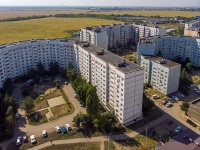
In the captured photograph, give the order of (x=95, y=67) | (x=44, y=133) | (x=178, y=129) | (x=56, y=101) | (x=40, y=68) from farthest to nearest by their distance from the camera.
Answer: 1. (x=40, y=68)
2. (x=56, y=101)
3. (x=95, y=67)
4. (x=178, y=129)
5. (x=44, y=133)

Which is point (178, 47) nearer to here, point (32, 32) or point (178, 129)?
point (178, 129)

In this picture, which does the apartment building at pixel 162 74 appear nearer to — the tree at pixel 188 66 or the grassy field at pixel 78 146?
the tree at pixel 188 66

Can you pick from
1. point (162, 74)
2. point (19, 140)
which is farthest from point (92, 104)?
point (162, 74)

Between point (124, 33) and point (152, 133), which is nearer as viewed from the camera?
point (152, 133)

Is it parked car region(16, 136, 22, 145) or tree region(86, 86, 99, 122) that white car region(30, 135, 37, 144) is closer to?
parked car region(16, 136, 22, 145)

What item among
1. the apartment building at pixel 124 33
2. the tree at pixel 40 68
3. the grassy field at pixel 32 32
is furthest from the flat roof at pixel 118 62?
the grassy field at pixel 32 32
